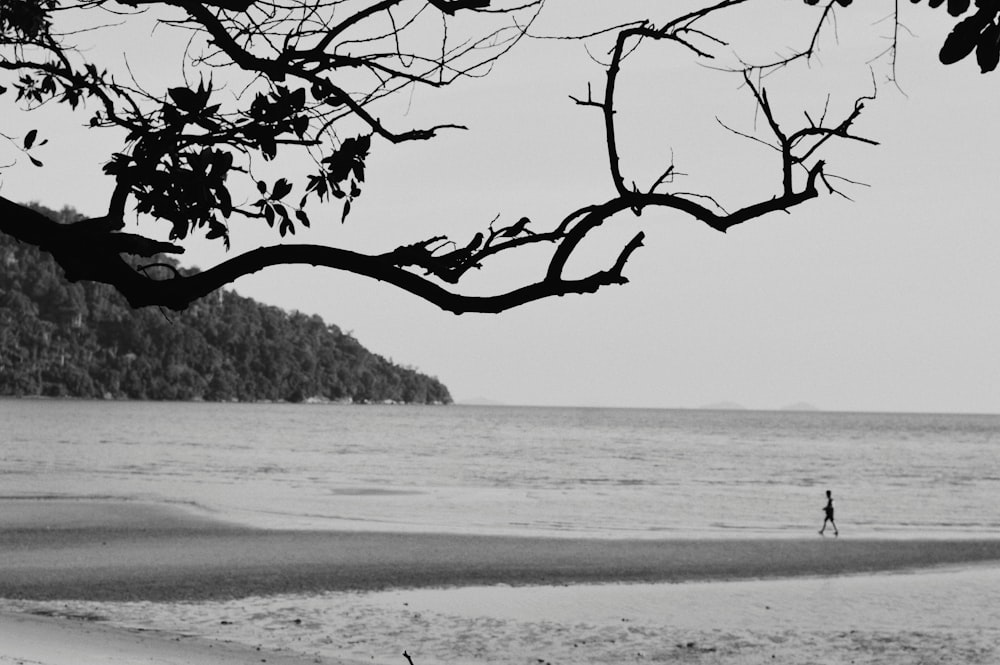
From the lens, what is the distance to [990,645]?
556 inches

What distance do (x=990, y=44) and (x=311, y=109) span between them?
276 centimetres

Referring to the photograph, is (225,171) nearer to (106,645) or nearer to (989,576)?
(106,645)

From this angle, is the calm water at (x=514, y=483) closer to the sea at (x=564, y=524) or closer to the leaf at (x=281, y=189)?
the sea at (x=564, y=524)

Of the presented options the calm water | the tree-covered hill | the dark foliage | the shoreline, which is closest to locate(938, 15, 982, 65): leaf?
the dark foliage

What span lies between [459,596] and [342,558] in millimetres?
4261

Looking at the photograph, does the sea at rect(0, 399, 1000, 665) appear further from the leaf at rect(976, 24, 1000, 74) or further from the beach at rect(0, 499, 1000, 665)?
the leaf at rect(976, 24, 1000, 74)

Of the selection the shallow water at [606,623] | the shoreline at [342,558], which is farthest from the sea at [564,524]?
the shoreline at [342,558]

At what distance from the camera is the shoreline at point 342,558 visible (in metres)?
17.5

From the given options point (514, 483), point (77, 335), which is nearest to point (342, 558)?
point (514, 483)

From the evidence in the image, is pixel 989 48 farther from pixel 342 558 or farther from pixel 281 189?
pixel 342 558

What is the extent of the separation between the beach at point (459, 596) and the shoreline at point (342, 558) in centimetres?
6

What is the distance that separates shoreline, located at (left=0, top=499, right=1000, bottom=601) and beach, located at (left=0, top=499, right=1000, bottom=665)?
0.19ft

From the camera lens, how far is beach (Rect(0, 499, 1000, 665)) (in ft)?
43.3

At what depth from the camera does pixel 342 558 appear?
67.8 feet
